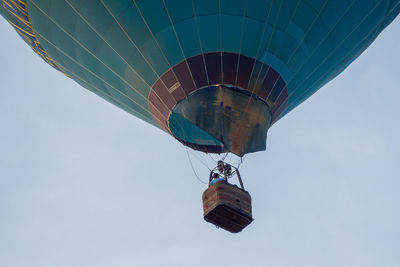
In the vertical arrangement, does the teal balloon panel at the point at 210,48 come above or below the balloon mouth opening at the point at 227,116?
above

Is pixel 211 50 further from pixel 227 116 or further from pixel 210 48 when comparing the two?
pixel 227 116

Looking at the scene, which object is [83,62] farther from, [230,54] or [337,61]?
[337,61]

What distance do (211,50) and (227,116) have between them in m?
1.17

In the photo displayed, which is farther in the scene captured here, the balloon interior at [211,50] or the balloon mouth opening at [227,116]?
the balloon mouth opening at [227,116]

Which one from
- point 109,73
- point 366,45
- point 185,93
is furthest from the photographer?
point 366,45

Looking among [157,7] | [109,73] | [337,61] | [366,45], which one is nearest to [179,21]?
[157,7]

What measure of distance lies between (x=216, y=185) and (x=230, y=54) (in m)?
2.27

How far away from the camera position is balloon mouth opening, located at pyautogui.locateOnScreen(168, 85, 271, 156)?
32.2 ft

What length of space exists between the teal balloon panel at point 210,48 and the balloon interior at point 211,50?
0.06 feet

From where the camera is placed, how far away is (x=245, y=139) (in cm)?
998

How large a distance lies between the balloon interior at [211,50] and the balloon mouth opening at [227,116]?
2 cm

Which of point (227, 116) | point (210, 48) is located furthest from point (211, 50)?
point (227, 116)

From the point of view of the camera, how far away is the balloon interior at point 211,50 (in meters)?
9.61

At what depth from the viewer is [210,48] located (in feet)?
31.8
